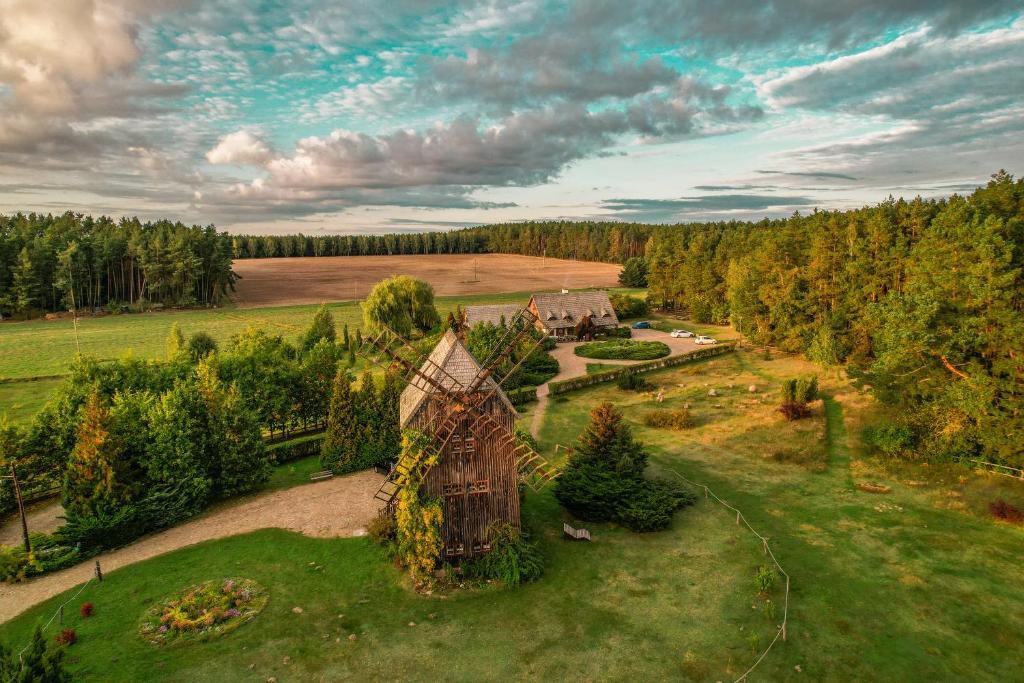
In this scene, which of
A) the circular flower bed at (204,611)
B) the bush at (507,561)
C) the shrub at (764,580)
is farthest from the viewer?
the bush at (507,561)

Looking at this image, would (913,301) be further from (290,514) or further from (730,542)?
(290,514)

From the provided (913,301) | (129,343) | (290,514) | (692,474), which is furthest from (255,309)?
(913,301)

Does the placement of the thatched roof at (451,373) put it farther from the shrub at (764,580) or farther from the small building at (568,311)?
the small building at (568,311)

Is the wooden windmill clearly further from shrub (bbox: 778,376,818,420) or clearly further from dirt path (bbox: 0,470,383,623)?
shrub (bbox: 778,376,818,420)

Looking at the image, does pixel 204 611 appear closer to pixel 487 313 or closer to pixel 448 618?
pixel 448 618

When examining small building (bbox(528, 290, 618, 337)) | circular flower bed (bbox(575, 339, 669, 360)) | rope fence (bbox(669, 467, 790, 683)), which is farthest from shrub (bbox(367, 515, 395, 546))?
small building (bbox(528, 290, 618, 337))

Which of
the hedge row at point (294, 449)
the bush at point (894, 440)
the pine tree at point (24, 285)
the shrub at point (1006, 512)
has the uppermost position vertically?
the pine tree at point (24, 285)

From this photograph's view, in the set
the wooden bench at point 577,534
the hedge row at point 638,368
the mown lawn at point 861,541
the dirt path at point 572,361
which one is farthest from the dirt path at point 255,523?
the hedge row at point 638,368
